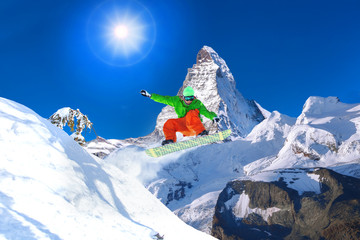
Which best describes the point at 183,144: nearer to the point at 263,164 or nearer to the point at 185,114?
the point at 185,114

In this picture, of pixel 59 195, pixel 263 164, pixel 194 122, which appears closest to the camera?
pixel 59 195

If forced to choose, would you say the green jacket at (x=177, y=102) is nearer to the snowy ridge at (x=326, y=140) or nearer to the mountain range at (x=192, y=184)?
the mountain range at (x=192, y=184)

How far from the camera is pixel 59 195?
113 inches

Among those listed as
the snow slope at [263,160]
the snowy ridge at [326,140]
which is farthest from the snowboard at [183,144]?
the snowy ridge at [326,140]

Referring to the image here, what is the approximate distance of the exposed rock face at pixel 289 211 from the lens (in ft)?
156

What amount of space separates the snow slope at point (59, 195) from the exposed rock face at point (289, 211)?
52913mm

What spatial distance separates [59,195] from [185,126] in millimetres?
6749

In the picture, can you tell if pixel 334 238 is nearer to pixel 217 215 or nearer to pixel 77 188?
pixel 217 215

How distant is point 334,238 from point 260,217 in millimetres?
15923

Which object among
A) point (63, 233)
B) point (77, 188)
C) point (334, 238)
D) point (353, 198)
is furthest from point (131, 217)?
point (353, 198)

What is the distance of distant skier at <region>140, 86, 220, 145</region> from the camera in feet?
29.7

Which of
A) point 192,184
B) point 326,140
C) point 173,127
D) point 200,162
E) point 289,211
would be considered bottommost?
point 173,127

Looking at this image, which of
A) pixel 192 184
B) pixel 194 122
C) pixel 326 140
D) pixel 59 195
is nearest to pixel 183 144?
pixel 194 122

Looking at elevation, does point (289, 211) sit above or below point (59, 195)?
above
